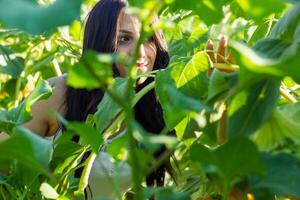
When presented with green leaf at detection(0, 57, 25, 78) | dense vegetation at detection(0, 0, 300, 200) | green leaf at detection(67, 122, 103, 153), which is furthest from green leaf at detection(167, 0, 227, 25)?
green leaf at detection(0, 57, 25, 78)

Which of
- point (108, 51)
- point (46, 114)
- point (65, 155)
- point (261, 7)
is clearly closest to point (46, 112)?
point (46, 114)

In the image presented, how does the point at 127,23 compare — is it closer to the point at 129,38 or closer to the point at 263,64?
the point at 129,38

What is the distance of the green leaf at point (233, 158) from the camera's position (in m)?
0.44

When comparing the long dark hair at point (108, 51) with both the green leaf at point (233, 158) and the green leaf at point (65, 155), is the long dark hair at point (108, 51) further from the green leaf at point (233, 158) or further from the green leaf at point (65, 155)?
the green leaf at point (233, 158)

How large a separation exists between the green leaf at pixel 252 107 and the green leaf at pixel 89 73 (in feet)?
0.46

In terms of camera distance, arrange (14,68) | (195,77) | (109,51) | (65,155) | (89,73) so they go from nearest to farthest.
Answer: (89,73)
(195,77)
(65,155)
(14,68)
(109,51)

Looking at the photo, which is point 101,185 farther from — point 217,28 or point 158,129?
point 217,28

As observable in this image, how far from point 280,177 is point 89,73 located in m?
0.16

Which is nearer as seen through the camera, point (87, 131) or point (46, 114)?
point (87, 131)

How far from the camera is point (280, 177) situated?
0.46m

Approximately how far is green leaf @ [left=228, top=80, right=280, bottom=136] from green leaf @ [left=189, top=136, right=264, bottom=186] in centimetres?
4

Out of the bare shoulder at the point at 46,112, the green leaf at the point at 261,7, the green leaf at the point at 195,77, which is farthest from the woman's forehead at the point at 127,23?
the green leaf at the point at 261,7

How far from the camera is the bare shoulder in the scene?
65.1 inches

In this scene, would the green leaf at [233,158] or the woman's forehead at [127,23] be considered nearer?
the green leaf at [233,158]
